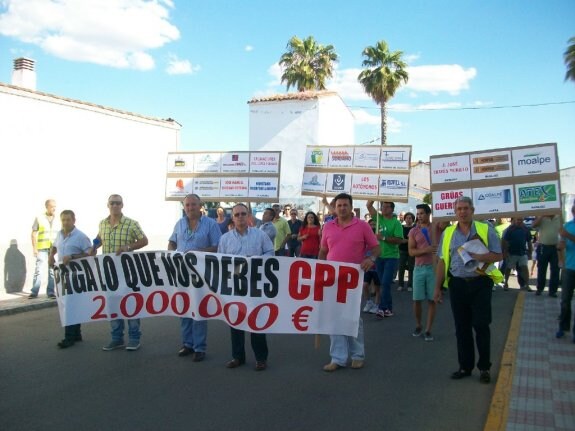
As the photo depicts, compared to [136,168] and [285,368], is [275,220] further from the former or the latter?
[285,368]

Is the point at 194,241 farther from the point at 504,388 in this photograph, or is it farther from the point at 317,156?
the point at 317,156

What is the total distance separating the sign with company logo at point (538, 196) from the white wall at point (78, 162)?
10323 mm

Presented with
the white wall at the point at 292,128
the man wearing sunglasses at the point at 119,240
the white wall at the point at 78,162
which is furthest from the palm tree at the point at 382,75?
the man wearing sunglasses at the point at 119,240

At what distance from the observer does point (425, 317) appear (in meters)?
9.18

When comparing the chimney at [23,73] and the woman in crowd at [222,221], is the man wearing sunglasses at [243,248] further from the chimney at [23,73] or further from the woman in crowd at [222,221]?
the chimney at [23,73]

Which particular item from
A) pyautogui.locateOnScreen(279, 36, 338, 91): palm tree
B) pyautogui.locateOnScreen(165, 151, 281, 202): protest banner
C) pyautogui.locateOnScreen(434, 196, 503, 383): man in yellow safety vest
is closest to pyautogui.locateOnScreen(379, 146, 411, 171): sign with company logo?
pyautogui.locateOnScreen(165, 151, 281, 202): protest banner

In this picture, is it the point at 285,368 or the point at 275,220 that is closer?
the point at 285,368

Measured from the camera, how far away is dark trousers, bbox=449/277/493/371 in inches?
216

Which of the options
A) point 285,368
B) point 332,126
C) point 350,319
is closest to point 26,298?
point 285,368

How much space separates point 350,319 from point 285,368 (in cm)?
95

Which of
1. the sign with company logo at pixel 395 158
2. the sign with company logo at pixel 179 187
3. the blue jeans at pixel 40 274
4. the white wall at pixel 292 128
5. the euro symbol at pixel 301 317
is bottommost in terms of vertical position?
the euro symbol at pixel 301 317

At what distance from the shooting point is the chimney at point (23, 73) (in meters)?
14.4

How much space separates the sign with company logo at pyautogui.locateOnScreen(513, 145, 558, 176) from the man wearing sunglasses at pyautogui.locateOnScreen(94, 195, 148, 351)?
5786 mm

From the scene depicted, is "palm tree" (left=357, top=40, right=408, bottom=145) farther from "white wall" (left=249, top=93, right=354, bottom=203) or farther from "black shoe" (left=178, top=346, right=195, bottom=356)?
"black shoe" (left=178, top=346, right=195, bottom=356)
